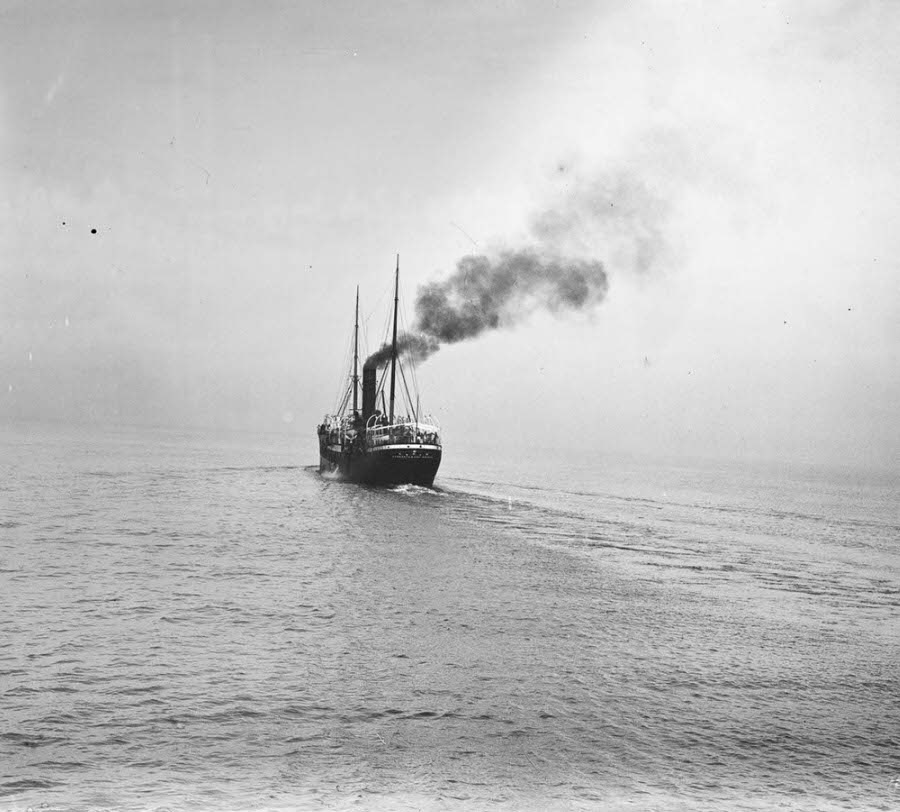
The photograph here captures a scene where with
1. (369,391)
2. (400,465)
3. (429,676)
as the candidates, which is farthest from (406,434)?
(429,676)

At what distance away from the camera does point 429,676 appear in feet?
56.5

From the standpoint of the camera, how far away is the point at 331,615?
2305 centimetres

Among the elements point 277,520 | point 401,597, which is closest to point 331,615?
point 401,597

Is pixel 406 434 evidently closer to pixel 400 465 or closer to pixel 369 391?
pixel 400 465

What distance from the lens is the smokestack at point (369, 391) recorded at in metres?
82.7

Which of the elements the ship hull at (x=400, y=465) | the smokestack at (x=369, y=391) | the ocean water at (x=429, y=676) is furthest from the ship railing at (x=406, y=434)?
the ocean water at (x=429, y=676)

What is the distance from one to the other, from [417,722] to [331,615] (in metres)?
9.20

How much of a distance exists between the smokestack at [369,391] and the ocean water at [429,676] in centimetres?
4137

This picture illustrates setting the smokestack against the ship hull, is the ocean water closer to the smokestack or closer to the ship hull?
the ship hull

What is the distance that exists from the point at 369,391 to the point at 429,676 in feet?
224

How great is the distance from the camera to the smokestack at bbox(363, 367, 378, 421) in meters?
82.7

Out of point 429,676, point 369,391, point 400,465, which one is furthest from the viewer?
point 369,391

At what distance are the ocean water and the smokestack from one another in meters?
41.4

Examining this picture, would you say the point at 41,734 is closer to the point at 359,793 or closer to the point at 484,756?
the point at 359,793
